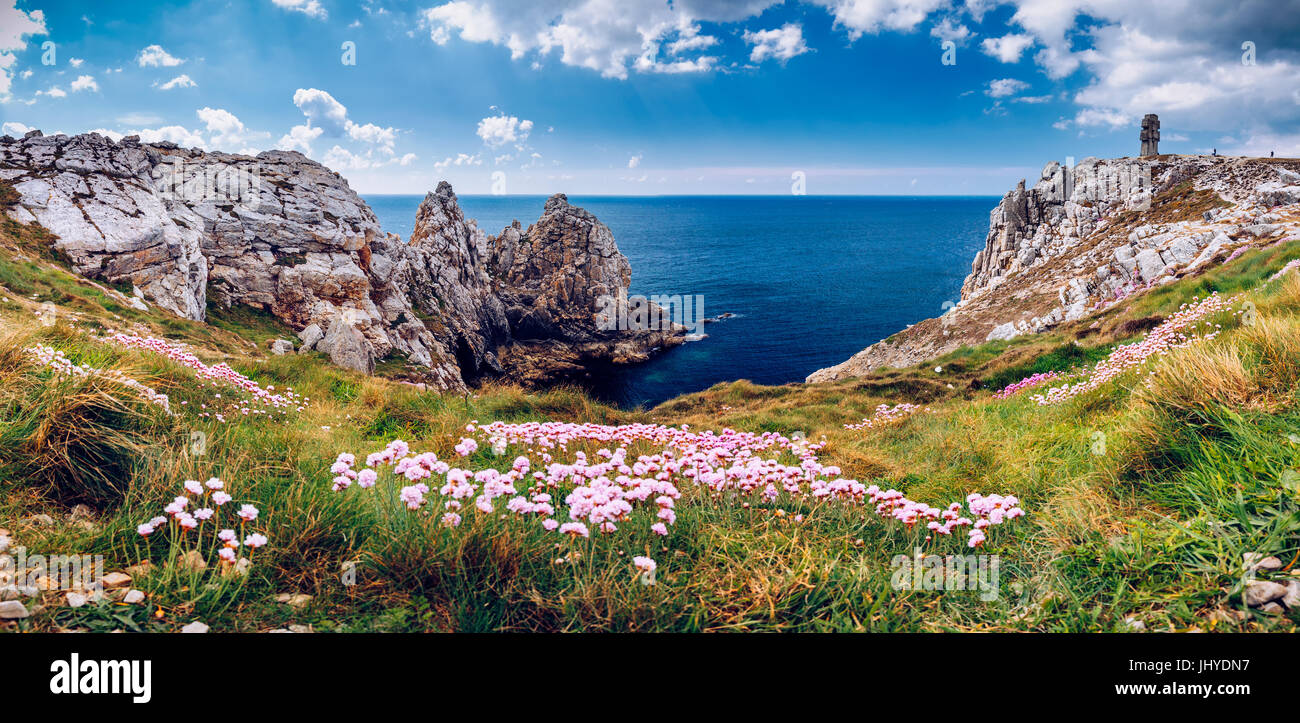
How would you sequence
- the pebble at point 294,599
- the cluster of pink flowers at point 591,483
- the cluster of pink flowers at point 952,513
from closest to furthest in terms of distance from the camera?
the pebble at point 294,599 < the cluster of pink flowers at point 591,483 < the cluster of pink flowers at point 952,513

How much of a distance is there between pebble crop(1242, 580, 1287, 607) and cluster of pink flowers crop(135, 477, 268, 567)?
18.2 feet

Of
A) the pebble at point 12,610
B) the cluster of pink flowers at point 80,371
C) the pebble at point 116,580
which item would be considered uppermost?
the cluster of pink flowers at point 80,371

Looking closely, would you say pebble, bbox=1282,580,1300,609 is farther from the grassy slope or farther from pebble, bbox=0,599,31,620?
pebble, bbox=0,599,31,620

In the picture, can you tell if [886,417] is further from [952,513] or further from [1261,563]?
[1261,563]

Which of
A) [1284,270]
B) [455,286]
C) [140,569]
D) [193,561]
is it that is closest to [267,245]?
[455,286]

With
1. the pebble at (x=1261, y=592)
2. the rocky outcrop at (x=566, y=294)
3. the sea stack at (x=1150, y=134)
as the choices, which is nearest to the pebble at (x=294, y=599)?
the pebble at (x=1261, y=592)

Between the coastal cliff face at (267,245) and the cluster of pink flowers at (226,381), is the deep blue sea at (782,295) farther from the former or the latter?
the cluster of pink flowers at (226,381)

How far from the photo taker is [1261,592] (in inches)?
121

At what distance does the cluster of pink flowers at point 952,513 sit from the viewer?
4.31 m

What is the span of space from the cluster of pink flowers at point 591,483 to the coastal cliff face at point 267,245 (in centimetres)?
2394

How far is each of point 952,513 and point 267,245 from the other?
132ft

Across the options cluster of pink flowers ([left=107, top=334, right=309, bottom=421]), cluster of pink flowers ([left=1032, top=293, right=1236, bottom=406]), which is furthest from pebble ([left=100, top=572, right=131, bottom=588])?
cluster of pink flowers ([left=1032, top=293, right=1236, bottom=406])
